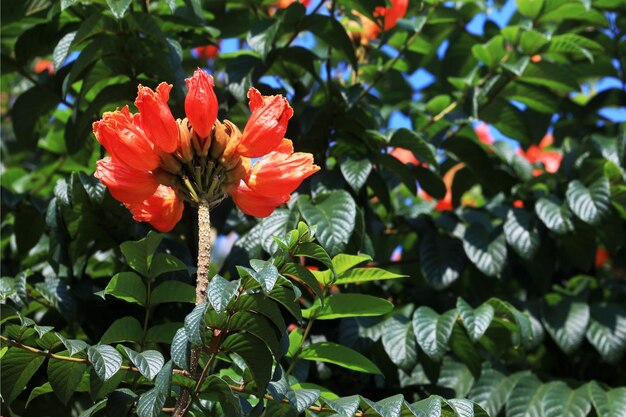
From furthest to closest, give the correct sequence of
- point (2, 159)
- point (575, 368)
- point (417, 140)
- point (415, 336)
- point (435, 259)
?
point (2, 159)
point (575, 368)
point (435, 259)
point (417, 140)
point (415, 336)

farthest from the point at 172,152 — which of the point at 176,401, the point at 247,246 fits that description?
the point at 247,246

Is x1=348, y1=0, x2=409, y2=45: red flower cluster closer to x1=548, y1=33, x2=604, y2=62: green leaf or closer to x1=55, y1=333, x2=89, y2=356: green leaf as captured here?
x1=548, y1=33, x2=604, y2=62: green leaf

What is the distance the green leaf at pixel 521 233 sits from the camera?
244 centimetres

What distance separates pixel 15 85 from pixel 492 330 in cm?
205

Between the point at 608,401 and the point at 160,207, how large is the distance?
118 cm

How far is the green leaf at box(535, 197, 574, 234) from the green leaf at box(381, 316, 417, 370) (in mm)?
Answer: 524

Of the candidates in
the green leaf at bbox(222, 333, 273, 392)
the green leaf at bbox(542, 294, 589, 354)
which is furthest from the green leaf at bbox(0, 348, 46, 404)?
the green leaf at bbox(542, 294, 589, 354)

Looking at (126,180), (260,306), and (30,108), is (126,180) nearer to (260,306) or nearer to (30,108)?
(260,306)

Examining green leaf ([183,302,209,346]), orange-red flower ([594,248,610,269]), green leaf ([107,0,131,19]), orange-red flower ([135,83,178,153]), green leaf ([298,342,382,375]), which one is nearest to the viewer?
green leaf ([183,302,209,346])

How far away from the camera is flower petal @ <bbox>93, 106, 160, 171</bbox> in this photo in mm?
1475

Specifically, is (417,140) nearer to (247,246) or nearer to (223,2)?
(247,246)

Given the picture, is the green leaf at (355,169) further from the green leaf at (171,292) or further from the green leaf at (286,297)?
the green leaf at (286,297)

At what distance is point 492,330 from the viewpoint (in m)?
2.21

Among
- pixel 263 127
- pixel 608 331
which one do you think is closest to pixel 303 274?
pixel 263 127
